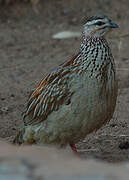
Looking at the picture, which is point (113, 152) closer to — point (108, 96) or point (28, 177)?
point (108, 96)

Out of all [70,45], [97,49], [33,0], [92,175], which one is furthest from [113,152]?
[33,0]

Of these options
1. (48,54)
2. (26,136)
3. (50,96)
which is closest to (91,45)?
(50,96)

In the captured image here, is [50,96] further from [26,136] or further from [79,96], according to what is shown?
[26,136]

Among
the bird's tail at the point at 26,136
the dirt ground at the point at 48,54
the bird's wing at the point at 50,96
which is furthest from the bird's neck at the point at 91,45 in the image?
the dirt ground at the point at 48,54

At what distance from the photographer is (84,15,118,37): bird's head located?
622cm

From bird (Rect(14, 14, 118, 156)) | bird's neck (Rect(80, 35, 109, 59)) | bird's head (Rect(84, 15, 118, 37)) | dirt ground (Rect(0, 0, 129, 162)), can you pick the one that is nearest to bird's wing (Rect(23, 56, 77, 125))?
bird (Rect(14, 14, 118, 156))

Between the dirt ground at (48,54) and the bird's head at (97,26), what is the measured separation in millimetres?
1510

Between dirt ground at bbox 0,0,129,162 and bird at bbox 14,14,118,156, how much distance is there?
1.91 feet

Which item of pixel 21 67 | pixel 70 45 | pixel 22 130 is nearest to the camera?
pixel 22 130

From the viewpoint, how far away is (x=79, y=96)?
5.91 meters

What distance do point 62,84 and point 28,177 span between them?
2.73 metres

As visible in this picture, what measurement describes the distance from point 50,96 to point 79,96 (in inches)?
A: 18.2

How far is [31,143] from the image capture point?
6.23 metres

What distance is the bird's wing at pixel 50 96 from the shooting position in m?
6.08
